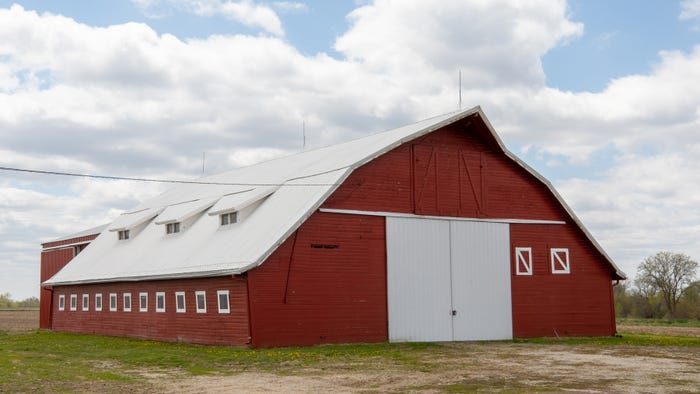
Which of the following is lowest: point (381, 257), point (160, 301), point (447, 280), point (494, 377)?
point (494, 377)

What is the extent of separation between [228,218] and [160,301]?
4248 mm

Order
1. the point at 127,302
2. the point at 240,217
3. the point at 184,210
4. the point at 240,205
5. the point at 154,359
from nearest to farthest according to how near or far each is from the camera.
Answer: the point at 154,359
the point at 240,205
the point at 240,217
the point at 127,302
the point at 184,210

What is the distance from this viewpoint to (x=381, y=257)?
30.9 m

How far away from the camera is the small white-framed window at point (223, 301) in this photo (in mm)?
28916

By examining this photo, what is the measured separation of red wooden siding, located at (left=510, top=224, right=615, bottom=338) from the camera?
3403 centimetres

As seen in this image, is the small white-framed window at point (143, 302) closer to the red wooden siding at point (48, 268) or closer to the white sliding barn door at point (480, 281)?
the white sliding barn door at point (480, 281)

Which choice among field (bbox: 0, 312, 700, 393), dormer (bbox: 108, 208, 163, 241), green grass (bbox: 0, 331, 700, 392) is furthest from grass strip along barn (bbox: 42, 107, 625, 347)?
dormer (bbox: 108, 208, 163, 241)

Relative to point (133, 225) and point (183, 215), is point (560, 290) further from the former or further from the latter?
point (133, 225)

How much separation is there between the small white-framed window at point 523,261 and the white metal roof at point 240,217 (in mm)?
2664

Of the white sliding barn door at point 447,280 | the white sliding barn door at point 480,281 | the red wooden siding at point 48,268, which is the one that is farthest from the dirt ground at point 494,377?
the red wooden siding at point 48,268

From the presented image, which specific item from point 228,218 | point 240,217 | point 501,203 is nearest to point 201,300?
point 240,217

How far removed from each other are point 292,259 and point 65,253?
27.2 m

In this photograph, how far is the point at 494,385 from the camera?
17.8 m

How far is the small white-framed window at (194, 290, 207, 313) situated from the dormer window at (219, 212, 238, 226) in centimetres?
352
